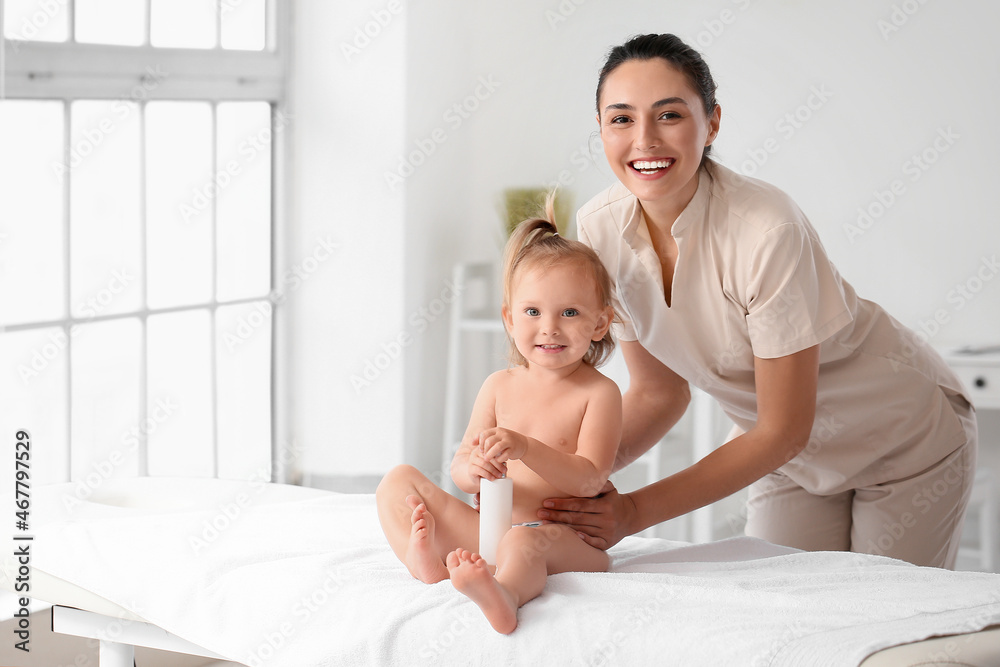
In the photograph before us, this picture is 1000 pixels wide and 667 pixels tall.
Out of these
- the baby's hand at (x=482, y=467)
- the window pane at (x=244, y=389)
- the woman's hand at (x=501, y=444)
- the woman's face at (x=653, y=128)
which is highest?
the woman's face at (x=653, y=128)

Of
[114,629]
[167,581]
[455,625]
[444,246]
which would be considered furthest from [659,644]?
[444,246]

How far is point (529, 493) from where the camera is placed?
3.92 ft

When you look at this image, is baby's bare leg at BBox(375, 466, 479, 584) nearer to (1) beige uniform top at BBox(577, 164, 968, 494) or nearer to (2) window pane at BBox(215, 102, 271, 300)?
(1) beige uniform top at BBox(577, 164, 968, 494)

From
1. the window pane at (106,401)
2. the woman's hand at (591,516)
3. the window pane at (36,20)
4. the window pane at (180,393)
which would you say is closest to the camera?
the woman's hand at (591,516)

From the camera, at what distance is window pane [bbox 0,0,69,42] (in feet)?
6.76

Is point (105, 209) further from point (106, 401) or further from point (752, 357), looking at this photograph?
point (752, 357)

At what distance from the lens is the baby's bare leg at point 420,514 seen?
114cm

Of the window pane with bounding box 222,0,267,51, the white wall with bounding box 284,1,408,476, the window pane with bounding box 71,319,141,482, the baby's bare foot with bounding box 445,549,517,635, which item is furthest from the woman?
the window pane with bounding box 222,0,267,51

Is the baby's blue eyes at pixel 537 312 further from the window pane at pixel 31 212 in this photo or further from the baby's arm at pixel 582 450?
the window pane at pixel 31 212

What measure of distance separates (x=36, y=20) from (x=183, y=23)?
1.55 feet

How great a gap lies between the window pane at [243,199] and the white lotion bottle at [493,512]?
74.0 inches

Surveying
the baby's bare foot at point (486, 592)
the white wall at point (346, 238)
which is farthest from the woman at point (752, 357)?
the white wall at point (346, 238)

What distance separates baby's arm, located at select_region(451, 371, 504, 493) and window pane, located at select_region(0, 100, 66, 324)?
1.36 metres

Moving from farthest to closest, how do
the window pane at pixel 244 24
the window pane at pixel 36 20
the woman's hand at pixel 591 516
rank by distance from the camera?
the window pane at pixel 244 24, the window pane at pixel 36 20, the woman's hand at pixel 591 516
